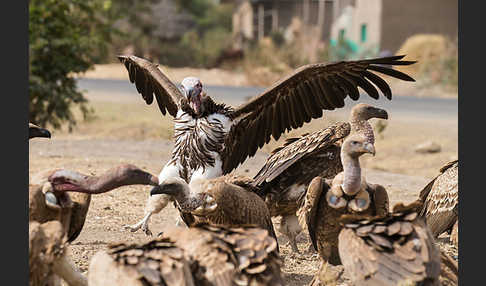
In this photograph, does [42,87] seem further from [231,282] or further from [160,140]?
[231,282]

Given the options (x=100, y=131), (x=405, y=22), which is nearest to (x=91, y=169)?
(x=100, y=131)

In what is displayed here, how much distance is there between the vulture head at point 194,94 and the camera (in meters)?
6.72

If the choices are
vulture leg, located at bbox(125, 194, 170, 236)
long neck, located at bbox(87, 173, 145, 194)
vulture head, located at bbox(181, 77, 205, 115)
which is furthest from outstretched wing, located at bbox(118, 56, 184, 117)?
long neck, located at bbox(87, 173, 145, 194)

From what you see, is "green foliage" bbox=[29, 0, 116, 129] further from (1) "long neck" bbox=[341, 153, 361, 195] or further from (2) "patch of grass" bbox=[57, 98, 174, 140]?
(1) "long neck" bbox=[341, 153, 361, 195]

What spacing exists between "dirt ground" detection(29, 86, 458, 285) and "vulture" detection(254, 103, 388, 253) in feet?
1.43

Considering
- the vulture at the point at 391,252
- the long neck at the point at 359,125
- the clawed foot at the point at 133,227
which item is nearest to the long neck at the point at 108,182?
the vulture at the point at 391,252

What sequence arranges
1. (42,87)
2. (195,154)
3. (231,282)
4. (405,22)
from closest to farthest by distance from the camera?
(231,282) < (195,154) < (42,87) < (405,22)

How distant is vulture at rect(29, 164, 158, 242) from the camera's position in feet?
15.7

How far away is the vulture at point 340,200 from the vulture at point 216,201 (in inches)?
16.0

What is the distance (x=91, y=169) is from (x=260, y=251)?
6020mm

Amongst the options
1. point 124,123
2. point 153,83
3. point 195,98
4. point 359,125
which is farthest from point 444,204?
point 124,123

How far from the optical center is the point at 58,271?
4.88m

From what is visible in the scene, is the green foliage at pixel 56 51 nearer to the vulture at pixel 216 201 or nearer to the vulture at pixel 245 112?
the vulture at pixel 245 112

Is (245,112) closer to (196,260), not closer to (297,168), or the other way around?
(297,168)
